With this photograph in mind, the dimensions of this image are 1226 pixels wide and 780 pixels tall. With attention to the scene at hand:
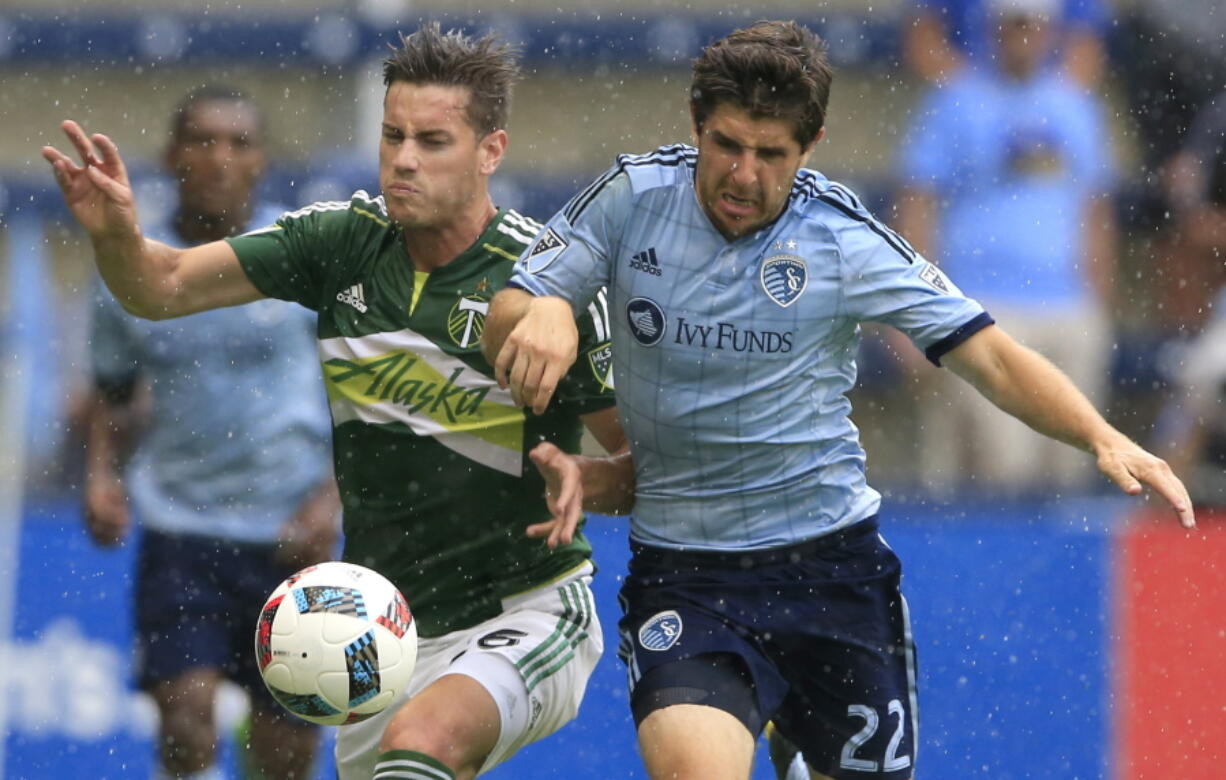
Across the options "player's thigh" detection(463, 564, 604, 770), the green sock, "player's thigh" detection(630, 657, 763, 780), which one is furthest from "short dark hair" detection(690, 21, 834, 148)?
the green sock

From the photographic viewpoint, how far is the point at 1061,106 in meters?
9.32

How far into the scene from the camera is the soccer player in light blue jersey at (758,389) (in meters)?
5.16

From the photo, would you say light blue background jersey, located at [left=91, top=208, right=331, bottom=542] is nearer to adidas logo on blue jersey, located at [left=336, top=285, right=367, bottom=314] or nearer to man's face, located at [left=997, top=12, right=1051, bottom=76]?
adidas logo on blue jersey, located at [left=336, top=285, right=367, bottom=314]

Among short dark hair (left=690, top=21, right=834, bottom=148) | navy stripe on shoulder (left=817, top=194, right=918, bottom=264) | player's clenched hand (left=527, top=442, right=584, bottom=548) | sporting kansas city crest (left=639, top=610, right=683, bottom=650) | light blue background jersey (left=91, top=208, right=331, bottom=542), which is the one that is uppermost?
short dark hair (left=690, top=21, right=834, bottom=148)

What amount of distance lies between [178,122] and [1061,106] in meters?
4.15

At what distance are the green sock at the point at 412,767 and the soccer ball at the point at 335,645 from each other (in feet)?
0.62

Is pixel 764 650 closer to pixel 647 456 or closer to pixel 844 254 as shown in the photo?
pixel 647 456

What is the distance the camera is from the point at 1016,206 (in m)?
9.27

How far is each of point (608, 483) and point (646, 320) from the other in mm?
478

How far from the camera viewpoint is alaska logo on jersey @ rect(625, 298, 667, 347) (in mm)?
5328

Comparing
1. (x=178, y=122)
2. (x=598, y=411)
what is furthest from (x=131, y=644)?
(x=598, y=411)

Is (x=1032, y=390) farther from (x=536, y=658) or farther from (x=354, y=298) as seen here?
(x=354, y=298)

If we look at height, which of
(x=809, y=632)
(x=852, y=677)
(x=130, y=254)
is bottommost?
(x=852, y=677)

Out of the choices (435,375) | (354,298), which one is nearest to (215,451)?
(354,298)
